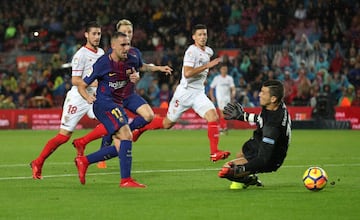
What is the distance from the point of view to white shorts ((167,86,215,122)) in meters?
16.1

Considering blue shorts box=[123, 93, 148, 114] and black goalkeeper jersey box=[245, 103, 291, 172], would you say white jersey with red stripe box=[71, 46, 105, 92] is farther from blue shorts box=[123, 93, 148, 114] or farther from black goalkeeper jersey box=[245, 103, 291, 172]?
black goalkeeper jersey box=[245, 103, 291, 172]

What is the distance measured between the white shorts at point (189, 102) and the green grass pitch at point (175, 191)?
0.94 meters

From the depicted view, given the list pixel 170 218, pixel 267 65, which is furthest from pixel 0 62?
pixel 170 218

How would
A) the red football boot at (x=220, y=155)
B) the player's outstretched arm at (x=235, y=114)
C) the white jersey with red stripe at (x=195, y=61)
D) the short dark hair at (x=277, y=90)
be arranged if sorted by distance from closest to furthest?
the short dark hair at (x=277, y=90) → the player's outstretched arm at (x=235, y=114) → the red football boot at (x=220, y=155) → the white jersey with red stripe at (x=195, y=61)

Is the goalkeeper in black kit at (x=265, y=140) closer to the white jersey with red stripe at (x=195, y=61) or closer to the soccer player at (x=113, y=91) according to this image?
the soccer player at (x=113, y=91)

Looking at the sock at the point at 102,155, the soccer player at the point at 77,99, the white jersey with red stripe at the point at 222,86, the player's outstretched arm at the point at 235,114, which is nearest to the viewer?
the player's outstretched arm at the point at 235,114

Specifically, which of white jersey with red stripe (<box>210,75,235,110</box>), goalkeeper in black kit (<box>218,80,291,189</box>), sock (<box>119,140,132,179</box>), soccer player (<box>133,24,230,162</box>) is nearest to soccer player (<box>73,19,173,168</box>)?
sock (<box>119,140,132,179</box>)

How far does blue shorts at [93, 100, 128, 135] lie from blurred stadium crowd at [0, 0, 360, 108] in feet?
60.9

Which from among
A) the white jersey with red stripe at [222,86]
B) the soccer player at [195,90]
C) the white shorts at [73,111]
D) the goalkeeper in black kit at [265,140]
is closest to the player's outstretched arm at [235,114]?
the goalkeeper in black kit at [265,140]

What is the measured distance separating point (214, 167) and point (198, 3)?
21984 mm

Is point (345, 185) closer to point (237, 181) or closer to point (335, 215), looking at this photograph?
point (237, 181)

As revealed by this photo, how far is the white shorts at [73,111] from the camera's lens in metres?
13.8

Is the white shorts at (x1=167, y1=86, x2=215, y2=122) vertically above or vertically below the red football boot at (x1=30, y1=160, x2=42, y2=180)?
above

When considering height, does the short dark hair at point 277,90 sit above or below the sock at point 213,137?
above
